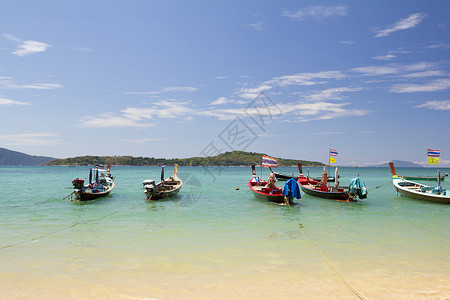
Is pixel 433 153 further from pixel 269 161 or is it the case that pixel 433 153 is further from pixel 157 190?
pixel 157 190

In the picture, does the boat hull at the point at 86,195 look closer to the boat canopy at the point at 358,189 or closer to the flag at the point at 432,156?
the boat canopy at the point at 358,189

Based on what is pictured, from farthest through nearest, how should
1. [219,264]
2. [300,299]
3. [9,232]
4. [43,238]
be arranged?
1. [9,232]
2. [43,238]
3. [219,264]
4. [300,299]

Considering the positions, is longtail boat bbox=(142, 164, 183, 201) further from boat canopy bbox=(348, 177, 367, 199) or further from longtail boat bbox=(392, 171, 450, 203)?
longtail boat bbox=(392, 171, 450, 203)

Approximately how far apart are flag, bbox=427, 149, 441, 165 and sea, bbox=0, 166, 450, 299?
9.38 metres

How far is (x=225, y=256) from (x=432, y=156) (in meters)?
27.6

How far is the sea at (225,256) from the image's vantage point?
7934 millimetres

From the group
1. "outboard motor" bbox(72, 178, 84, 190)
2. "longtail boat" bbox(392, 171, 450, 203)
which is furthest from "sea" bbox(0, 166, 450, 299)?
"outboard motor" bbox(72, 178, 84, 190)

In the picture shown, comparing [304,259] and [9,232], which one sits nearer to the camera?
[304,259]

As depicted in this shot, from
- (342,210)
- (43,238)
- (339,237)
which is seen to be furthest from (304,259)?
(342,210)

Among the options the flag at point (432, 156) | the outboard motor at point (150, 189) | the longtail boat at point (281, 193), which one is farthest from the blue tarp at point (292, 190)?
the flag at point (432, 156)

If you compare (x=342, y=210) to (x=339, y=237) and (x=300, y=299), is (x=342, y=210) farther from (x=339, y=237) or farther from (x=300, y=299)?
(x=300, y=299)

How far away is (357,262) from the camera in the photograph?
10.3 m

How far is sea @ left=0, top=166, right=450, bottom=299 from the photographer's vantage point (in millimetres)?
7934

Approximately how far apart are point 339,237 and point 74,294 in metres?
11.5
